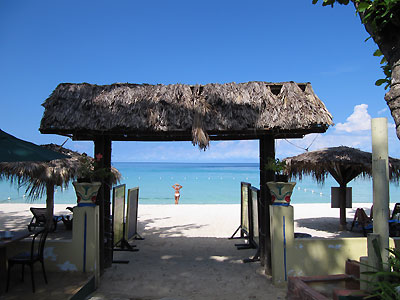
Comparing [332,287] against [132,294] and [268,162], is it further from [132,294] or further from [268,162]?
[132,294]

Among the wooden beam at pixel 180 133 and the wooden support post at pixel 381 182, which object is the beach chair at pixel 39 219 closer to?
the wooden beam at pixel 180 133

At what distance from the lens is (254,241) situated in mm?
6574

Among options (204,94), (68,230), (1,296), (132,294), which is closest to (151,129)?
(204,94)

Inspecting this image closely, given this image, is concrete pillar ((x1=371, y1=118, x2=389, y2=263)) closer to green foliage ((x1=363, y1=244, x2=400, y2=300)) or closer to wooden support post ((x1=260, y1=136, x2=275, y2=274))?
green foliage ((x1=363, y1=244, x2=400, y2=300))

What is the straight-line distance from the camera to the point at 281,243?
464 cm

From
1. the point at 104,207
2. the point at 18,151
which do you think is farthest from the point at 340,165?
the point at 18,151

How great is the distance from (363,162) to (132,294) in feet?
22.3

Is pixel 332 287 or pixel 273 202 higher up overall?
pixel 273 202

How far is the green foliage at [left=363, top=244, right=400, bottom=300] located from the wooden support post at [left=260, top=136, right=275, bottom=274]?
7.82 ft

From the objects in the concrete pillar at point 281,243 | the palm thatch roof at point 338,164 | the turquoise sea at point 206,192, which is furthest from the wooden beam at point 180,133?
the turquoise sea at point 206,192

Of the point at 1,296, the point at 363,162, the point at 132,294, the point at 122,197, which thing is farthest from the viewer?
the point at 363,162

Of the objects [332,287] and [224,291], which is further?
[224,291]

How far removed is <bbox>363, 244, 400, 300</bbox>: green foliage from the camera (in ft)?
8.50

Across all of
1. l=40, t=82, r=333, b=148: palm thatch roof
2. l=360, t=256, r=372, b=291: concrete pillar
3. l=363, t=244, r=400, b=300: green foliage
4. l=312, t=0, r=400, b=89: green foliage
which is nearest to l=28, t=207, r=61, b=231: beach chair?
l=40, t=82, r=333, b=148: palm thatch roof
